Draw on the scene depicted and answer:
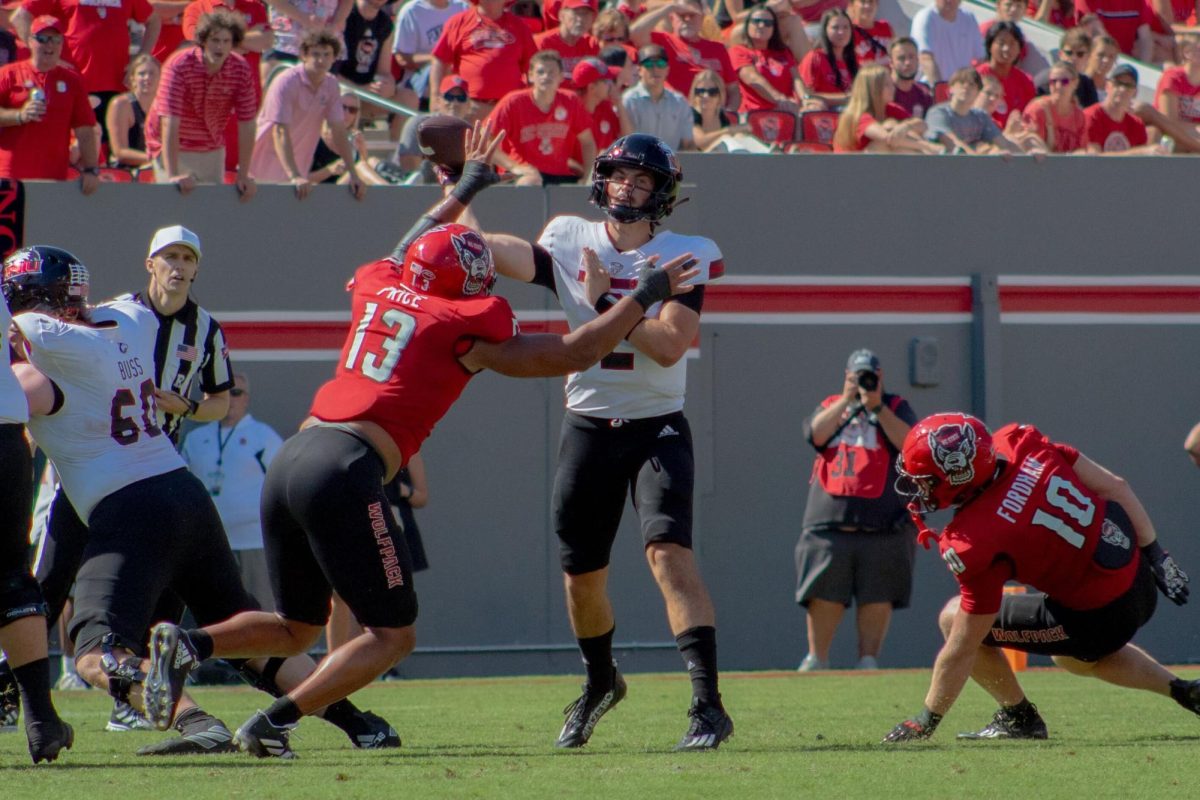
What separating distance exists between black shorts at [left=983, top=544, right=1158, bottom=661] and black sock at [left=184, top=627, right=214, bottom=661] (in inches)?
116

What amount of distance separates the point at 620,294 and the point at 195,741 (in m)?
2.23

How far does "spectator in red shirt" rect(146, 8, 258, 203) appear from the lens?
37.6 ft

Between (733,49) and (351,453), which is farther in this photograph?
(733,49)

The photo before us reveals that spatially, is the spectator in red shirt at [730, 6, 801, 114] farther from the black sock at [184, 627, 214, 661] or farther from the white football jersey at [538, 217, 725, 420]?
the black sock at [184, 627, 214, 661]

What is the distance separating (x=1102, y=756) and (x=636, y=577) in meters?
6.62

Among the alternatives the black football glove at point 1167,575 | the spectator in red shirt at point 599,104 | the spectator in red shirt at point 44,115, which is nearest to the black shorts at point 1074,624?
the black football glove at point 1167,575

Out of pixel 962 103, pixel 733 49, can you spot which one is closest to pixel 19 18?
pixel 733 49

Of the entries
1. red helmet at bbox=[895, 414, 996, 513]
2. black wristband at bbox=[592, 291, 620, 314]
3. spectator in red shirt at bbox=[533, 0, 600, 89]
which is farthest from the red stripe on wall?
black wristband at bbox=[592, 291, 620, 314]

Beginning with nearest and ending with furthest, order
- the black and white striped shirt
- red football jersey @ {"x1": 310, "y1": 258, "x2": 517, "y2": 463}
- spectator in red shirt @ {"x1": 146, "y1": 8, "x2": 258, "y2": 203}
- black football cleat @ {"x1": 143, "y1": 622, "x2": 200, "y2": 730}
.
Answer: black football cleat @ {"x1": 143, "y1": 622, "x2": 200, "y2": 730}, red football jersey @ {"x1": 310, "y1": 258, "x2": 517, "y2": 463}, the black and white striped shirt, spectator in red shirt @ {"x1": 146, "y1": 8, "x2": 258, "y2": 203}

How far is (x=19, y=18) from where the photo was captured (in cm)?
1259

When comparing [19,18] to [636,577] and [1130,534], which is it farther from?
[1130,534]

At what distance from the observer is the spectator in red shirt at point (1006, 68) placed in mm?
14602

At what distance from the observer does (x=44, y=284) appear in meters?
6.18

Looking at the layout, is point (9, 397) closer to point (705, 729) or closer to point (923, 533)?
point (705, 729)
